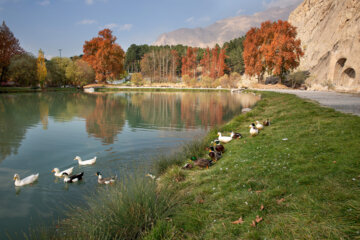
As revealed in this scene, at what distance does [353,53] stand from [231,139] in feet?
97.0

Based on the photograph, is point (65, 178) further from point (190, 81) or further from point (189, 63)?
point (189, 63)

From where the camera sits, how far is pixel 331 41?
4012 centimetres

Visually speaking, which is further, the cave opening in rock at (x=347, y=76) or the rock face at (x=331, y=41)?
the cave opening in rock at (x=347, y=76)

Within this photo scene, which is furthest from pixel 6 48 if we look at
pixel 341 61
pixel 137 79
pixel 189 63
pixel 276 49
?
pixel 341 61

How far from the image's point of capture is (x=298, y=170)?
196 inches

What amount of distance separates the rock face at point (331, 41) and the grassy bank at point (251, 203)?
92.7ft

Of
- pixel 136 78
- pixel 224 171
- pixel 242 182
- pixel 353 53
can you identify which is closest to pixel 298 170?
pixel 242 182

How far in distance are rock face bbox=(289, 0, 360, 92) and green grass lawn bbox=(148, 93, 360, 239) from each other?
27.5 metres

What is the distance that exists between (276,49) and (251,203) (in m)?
48.8

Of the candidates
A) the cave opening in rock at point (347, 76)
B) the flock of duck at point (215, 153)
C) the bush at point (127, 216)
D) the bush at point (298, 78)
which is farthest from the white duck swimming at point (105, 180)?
the bush at point (298, 78)

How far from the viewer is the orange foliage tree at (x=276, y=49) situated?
1736 inches

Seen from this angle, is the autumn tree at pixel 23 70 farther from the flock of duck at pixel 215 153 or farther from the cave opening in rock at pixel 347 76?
the cave opening in rock at pixel 347 76

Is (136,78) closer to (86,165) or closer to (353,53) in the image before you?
(353,53)

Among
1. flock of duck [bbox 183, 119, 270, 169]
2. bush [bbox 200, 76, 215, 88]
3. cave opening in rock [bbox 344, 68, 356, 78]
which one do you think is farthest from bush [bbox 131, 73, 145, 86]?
flock of duck [bbox 183, 119, 270, 169]
